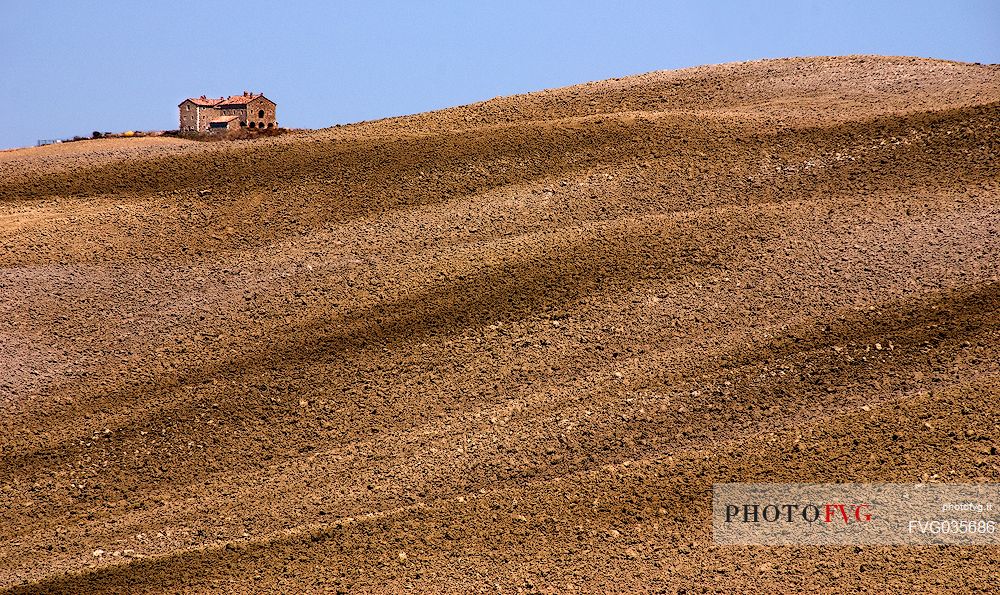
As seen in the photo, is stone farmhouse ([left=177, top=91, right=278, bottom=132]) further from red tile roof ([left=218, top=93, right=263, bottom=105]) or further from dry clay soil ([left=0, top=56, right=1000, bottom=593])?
dry clay soil ([left=0, top=56, right=1000, bottom=593])

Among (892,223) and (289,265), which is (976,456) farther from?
(289,265)

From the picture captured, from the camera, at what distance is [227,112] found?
32.6m

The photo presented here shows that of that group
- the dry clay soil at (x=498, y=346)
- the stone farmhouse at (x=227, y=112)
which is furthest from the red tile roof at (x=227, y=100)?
the dry clay soil at (x=498, y=346)

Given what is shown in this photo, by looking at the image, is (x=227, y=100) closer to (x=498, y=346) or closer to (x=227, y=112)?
(x=227, y=112)

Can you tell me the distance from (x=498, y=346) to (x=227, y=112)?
22.9m

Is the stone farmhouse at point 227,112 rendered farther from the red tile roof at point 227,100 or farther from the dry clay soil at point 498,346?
the dry clay soil at point 498,346

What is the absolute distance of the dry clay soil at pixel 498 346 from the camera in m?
11.0

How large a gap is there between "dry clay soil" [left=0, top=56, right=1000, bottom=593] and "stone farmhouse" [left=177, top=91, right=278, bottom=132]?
13.1 metres

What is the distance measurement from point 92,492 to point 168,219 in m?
6.21

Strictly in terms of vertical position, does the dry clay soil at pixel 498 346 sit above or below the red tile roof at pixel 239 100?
below

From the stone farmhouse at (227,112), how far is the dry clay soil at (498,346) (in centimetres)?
1313

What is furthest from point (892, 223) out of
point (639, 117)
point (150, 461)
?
point (150, 461)

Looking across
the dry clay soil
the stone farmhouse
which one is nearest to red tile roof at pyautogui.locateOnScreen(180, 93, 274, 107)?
the stone farmhouse

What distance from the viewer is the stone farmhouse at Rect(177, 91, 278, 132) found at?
31.7m
